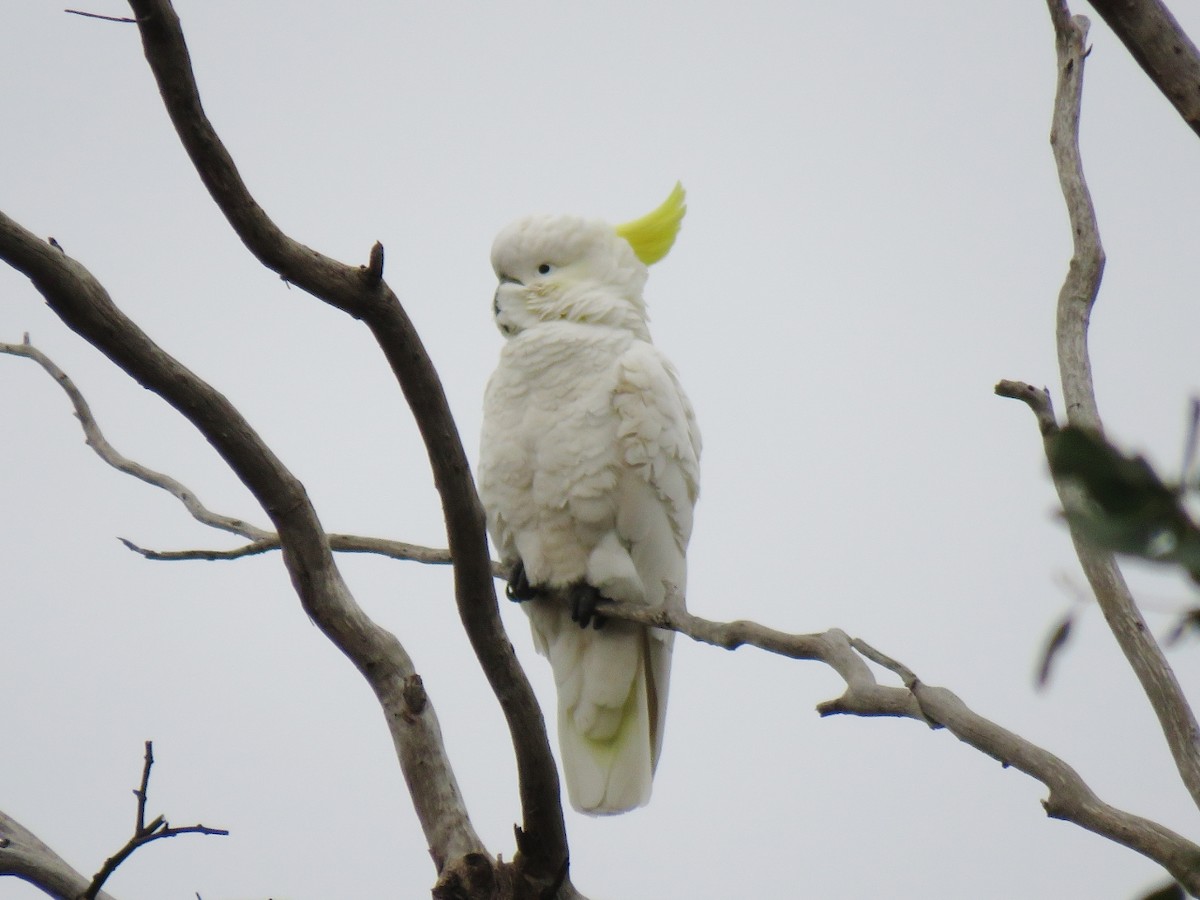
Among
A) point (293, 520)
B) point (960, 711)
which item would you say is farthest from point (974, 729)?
point (293, 520)

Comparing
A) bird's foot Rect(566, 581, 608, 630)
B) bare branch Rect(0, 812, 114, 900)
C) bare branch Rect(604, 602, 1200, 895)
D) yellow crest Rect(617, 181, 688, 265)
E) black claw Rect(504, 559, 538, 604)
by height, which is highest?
yellow crest Rect(617, 181, 688, 265)

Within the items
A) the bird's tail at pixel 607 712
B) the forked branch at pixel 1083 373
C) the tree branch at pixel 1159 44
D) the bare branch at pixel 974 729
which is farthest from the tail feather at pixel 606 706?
the tree branch at pixel 1159 44

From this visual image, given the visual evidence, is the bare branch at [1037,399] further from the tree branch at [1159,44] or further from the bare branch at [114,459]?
the bare branch at [114,459]

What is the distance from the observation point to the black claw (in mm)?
2951

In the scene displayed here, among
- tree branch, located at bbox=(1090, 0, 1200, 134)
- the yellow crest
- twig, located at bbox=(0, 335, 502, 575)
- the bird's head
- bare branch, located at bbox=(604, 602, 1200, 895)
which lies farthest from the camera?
the yellow crest

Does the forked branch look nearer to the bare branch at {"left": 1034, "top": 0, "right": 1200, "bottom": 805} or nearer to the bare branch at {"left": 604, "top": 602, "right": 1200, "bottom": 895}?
the bare branch at {"left": 1034, "top": 0, "right": 1200, "bottom": 805}

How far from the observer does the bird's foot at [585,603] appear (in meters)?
2.87

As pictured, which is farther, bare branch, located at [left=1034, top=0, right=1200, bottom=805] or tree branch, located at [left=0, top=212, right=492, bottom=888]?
bare branch, located at [left=1034, top=0, right=1200, bottom=805]

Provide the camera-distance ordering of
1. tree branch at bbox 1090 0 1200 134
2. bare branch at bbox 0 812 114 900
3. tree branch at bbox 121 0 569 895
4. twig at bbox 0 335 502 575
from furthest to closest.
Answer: twig at bbox 0 335 502 575 < bare branch at bbox 0 812 114 900 < tree branch at bbox 121 0 569 895 < tree branch at bbox 1090 0 1200 134

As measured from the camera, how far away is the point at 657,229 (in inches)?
133

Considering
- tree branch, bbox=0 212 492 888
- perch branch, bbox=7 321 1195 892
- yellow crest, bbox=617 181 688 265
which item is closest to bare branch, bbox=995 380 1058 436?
perch branch, bbox=7 321 1195 892

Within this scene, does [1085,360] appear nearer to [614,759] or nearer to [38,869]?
[614,759]

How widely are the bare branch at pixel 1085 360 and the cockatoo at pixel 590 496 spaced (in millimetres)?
997

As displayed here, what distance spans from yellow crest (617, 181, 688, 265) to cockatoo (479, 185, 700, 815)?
1.04ft
